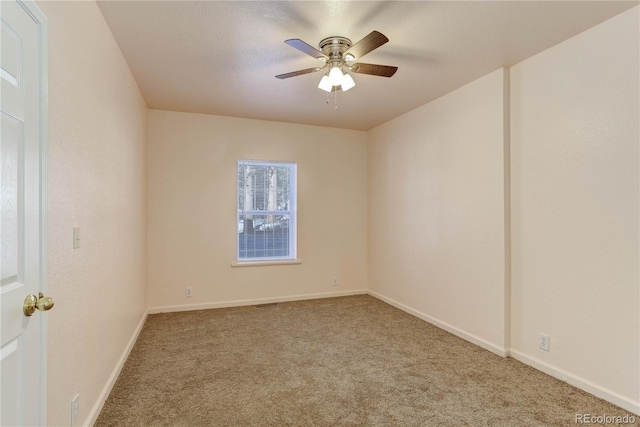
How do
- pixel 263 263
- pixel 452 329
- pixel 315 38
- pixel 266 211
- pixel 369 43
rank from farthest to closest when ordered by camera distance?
1. pixel 266 211
2. pixel 263 263
3. pixel 452 329
4. pixel 315 38
5. pixel 369 43

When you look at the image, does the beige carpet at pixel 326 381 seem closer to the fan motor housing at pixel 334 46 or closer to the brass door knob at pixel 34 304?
the brass door knob at pixel 34 304

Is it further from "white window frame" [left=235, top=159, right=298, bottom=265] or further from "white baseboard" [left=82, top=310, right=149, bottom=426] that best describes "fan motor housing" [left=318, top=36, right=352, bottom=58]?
"white baseboard" [left=82, top=310, right=149, bottom=426]

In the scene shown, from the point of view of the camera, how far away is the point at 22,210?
117 centimetres

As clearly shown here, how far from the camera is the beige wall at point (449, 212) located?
3.00 m

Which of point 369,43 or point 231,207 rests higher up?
point 369,43

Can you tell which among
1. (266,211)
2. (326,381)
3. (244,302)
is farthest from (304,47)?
(244,302)

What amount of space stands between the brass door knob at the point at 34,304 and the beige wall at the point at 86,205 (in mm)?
217

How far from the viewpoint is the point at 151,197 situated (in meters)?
4.11

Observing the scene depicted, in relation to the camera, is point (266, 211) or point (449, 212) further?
point (266, 211)

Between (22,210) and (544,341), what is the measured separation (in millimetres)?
3324

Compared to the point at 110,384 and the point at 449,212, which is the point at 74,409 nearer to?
the point at 110,384

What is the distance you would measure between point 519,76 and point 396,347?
2622 millimetres

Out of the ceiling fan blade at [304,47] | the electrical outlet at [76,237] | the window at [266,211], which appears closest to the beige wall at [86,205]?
the electrical outlet at [76,237]

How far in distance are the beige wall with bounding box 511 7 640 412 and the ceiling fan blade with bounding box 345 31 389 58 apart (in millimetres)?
1518
